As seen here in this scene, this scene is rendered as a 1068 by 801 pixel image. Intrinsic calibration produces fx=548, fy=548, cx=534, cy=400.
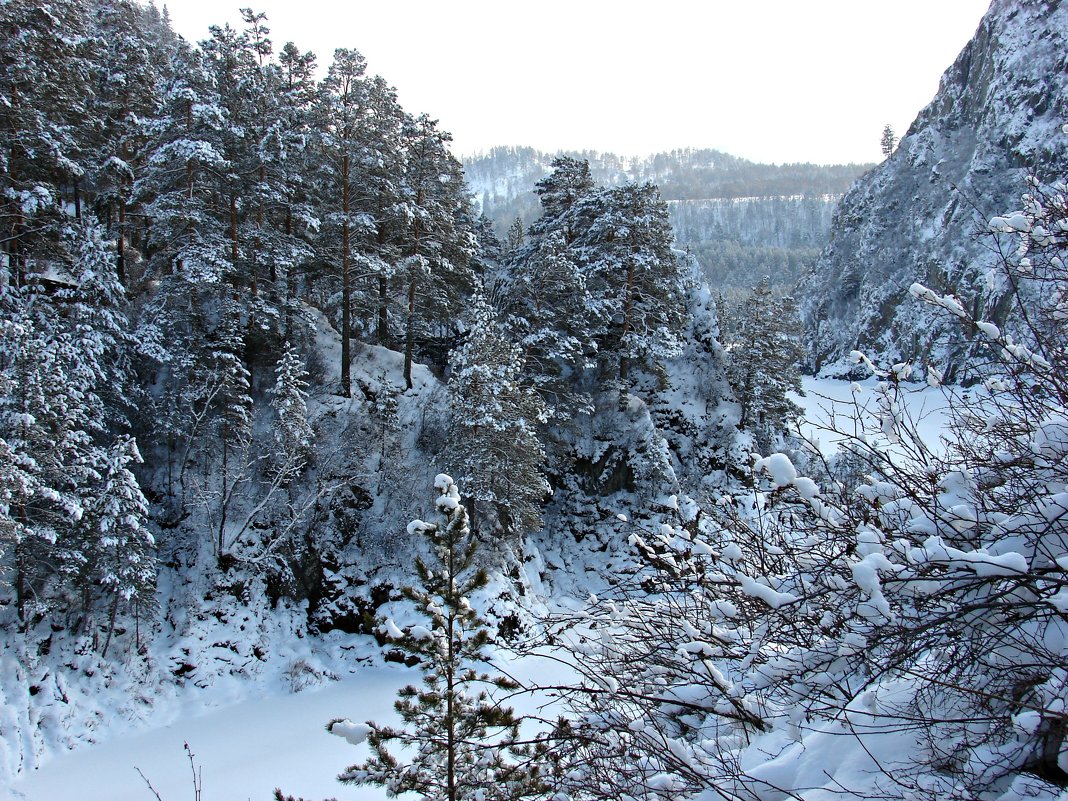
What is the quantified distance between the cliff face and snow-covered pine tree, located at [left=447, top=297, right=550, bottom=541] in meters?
33.3

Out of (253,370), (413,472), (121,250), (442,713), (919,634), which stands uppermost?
(121,250)

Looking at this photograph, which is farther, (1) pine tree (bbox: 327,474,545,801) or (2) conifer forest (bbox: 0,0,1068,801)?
(1) pine tree (bbox: 327,474,545,801)

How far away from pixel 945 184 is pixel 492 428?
6147 cm

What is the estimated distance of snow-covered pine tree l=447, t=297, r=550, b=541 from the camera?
17328 millimetres

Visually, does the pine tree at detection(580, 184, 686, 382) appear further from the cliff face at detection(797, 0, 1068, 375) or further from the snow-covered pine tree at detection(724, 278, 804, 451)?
the cliff face at detection(797, 0, 1068, 375)

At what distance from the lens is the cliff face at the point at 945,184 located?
4616 cm

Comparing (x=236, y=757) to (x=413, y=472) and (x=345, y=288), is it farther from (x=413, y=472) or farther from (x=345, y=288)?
(x=345, y=288)

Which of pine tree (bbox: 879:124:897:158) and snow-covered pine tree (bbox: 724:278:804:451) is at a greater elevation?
pine tree (bbox: 879:124:897:158)

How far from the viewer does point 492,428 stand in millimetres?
17203

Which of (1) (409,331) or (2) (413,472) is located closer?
(2) (413,472)

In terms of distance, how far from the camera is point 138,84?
75.4ft

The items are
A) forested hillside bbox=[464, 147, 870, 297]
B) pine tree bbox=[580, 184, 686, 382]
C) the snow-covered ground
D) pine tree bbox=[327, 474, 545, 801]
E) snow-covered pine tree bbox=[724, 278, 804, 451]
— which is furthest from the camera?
forested hillside bbox=[464, 147, 870, 297]

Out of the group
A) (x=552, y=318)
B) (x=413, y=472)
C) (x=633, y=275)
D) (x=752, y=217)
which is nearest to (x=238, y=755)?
(x=413, y=472)

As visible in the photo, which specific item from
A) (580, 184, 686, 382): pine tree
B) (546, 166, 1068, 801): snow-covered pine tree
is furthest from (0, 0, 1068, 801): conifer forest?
(580, 184, 686, 382): pine tree
